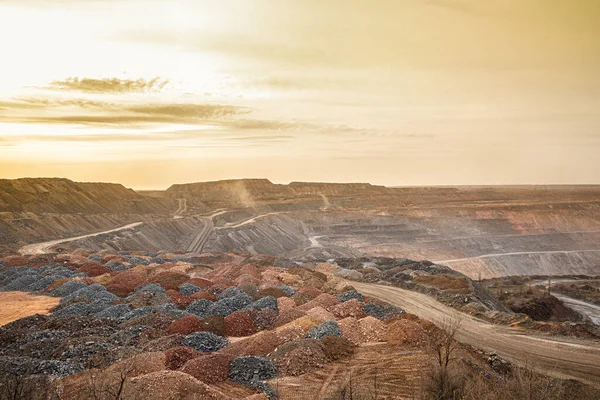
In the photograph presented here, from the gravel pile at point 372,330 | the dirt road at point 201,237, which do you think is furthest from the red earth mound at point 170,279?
the dirt road at point 201,237

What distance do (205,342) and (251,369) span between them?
338cm

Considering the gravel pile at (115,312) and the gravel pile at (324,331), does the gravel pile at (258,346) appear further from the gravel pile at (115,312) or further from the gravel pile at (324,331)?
the gravel pile at (115,312)

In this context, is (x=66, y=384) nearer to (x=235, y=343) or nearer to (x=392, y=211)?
(x=235, y=343)

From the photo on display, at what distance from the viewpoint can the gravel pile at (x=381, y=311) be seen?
22.0 metres

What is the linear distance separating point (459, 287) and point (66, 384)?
29.0m

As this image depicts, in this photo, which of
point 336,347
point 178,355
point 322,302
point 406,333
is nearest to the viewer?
point 178,355

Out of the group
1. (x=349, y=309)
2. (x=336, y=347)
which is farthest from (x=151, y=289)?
(x=336, y=347)

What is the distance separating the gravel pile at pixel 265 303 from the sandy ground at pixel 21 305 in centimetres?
1148

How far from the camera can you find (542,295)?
3844 centimetres

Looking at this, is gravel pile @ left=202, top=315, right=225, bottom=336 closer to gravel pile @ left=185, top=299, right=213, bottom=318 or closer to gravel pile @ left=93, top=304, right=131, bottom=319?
gravel pile @ left=185, top=299, right=213, bottom=318

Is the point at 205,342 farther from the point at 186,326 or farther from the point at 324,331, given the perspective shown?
the point at 324,331

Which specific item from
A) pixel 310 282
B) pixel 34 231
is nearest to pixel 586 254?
pixel 310 282

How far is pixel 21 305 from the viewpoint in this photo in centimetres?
2369

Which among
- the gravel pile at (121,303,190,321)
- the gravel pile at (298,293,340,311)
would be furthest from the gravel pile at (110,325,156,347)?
the gravel pile at (298,293,340,311)
